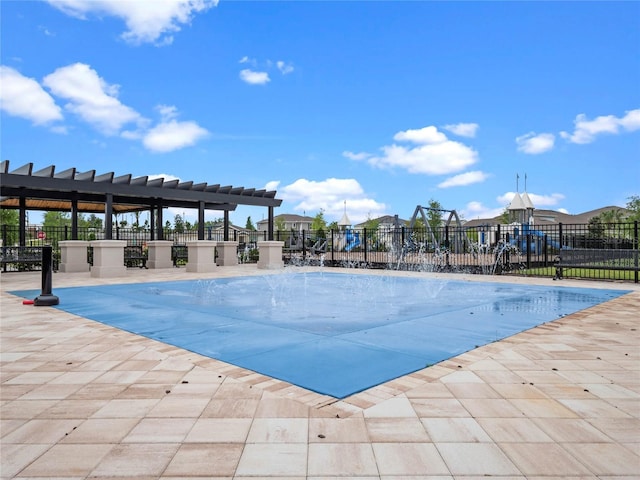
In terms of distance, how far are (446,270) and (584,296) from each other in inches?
294

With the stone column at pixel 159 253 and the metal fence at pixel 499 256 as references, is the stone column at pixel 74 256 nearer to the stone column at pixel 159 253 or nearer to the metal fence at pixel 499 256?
the metal fence at pixel 499 256

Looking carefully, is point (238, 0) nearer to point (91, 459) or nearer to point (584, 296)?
point (584, 296)

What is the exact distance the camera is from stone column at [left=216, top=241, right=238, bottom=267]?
65.8 feet

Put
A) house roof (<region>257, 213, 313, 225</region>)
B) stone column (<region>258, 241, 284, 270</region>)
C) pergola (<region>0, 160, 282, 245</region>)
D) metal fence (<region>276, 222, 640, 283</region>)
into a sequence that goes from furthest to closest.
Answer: house roof (<region>257, 213, 313, 225</region>)
stone column (<region>258, 241, 284, 270</region>)
pergola (<region>0, 160, 282, 245</region>)
metal fence (<region>276, 222, 640, 283</region>)

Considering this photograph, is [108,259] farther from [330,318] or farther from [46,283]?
[330,318]

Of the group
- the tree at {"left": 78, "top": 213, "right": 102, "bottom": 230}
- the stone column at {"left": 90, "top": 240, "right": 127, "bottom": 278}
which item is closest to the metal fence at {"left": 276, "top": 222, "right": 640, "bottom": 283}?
the stone column at {"left": 90, "top": 240, "right": 127, "bottom": 278}

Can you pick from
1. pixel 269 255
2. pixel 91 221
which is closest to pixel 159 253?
pixel 269 255

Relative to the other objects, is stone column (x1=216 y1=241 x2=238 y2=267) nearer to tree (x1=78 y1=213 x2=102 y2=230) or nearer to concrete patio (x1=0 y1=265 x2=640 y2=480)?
concrete patio (x1=0 y1=265 x2=640 y2=480)

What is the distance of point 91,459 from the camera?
2322 mm

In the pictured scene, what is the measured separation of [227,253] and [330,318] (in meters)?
14.1

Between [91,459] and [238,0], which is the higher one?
[238,0]

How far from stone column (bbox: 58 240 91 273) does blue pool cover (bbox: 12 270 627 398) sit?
6165 mm

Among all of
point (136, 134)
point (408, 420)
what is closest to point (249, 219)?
point (136, 134)

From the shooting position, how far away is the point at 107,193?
15.5 metres
